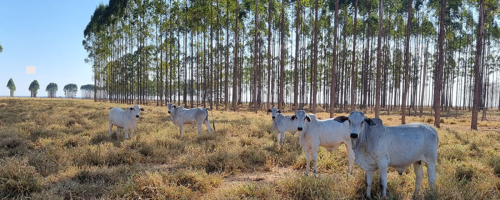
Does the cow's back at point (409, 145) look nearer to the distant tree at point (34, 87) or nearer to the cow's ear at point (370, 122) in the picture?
the cow's ear at point (370, 122)

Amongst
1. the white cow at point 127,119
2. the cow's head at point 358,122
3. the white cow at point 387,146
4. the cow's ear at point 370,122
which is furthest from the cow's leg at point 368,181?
the white cow at point 127,119

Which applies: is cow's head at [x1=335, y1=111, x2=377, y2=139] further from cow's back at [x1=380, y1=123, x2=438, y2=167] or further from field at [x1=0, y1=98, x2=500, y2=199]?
field at [x1=0, y1=98, x2=500, y2=199]

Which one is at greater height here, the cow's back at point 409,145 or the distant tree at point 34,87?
the distant tree at point 34,87

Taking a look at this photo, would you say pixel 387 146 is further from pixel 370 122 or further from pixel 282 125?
pixel 282 125

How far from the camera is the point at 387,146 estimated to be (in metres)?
5.18

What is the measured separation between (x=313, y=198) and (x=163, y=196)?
9.35ft

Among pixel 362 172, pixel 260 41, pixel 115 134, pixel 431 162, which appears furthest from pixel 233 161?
pixel 260 41

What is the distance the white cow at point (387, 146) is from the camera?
514 centimetres

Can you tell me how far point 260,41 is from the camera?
140 feet

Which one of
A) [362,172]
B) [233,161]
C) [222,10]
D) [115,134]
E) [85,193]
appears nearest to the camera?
[85,193]

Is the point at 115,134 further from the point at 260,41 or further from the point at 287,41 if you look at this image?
the point at 287,41

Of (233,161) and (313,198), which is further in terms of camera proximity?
(233,161)

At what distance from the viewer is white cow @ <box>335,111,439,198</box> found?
16.9 feet

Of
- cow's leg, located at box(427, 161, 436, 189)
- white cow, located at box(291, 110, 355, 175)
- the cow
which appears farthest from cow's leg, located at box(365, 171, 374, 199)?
the cow
